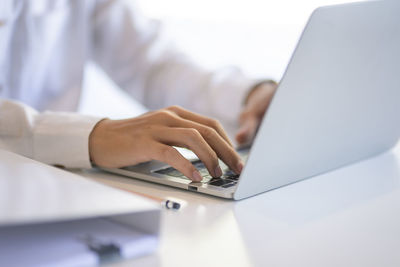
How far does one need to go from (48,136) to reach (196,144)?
26 cm

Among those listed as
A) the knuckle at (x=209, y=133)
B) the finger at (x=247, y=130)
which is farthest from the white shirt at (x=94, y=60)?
the knuckle at (x=209, y=133)

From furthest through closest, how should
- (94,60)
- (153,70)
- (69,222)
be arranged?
(94,60)
(153,70)
(69,222)

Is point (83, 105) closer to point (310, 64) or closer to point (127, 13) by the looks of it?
point (127, 13)

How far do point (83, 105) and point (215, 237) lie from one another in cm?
98

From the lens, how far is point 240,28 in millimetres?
2400

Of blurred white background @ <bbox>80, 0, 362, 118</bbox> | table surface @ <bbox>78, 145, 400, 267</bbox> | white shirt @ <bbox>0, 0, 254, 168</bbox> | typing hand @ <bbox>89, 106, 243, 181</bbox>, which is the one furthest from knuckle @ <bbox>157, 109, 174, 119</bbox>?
blurred white background @ <bbox>80, 0, 362, 118</bbox>

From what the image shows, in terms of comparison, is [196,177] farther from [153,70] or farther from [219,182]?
[153,70]

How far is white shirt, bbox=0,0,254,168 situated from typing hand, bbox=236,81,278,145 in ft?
0.18

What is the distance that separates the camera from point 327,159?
874 millimetres

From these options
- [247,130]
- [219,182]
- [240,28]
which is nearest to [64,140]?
[219,182]

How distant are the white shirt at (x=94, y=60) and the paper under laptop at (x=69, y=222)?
81cm

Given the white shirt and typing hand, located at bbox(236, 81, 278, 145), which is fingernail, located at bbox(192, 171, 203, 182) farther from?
the white shirt

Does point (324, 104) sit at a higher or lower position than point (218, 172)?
higher

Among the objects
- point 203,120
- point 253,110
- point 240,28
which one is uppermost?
point 203,120
